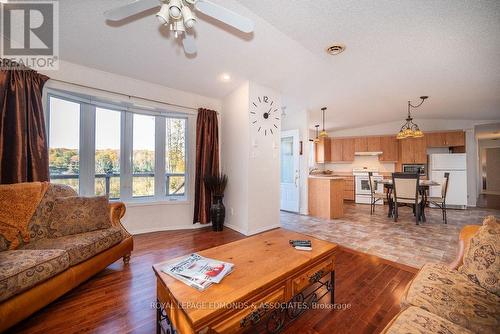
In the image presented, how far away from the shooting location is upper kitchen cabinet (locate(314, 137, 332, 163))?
6.75m

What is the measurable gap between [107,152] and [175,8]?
8.81 ft

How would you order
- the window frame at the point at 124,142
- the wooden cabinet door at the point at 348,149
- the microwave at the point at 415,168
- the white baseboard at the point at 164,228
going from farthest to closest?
the wooden cabinet door at the point at 348,149 → the microwave at the point at 415,168 → the white baseboard at the point at 164,228 → the window frame at the point at 124,142

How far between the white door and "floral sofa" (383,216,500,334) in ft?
10.9

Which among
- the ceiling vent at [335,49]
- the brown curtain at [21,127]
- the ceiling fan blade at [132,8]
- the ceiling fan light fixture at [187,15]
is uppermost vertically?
the ceiling vent at [335,49]

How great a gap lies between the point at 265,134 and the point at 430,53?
2371 mm

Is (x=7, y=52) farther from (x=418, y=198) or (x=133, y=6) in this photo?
(x=418, y=198)

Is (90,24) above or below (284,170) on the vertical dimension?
above

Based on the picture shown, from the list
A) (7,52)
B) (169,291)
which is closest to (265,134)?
(169,291)

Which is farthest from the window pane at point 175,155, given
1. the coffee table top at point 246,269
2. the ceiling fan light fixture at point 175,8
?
the ceiling fan light fixture at point 175,8

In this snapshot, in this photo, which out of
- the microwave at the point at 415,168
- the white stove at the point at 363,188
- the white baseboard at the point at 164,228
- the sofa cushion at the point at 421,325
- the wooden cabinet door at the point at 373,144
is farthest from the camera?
the wooden cabinet door at the point at 373,144

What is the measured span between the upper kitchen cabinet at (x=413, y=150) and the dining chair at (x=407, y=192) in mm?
2237

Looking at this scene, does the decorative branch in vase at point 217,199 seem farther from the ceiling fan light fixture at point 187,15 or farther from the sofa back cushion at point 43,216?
the ceiling fan light fixture at point 187,15

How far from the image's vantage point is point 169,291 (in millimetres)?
1037

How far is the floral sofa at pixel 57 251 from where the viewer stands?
125 cm
